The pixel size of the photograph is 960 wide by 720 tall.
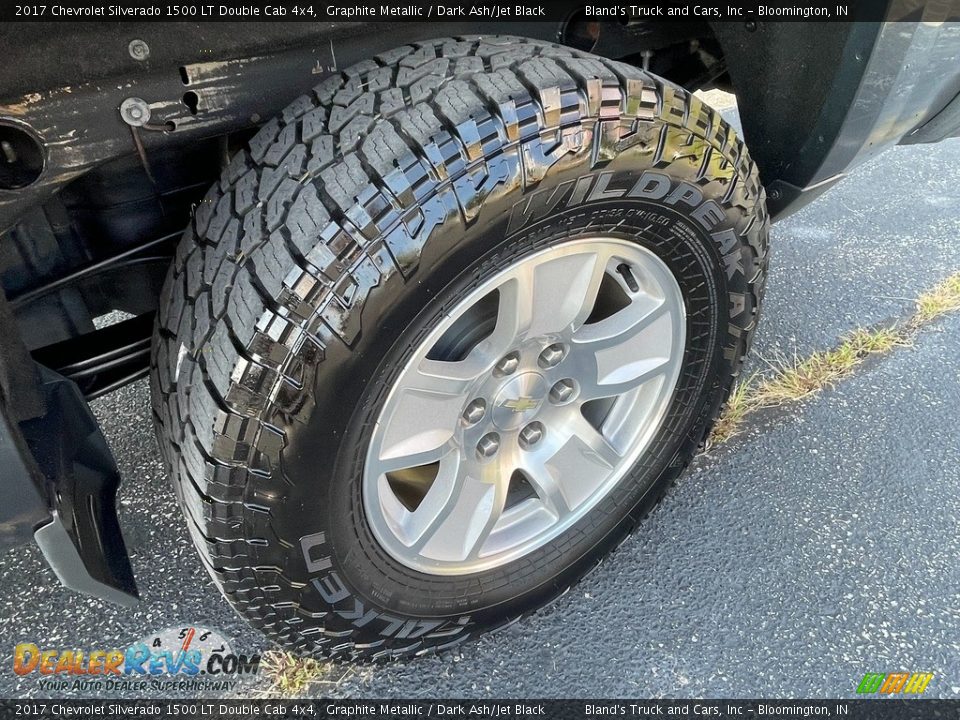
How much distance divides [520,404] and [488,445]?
12cm

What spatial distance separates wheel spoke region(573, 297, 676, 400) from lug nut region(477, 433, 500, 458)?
9.6 inches

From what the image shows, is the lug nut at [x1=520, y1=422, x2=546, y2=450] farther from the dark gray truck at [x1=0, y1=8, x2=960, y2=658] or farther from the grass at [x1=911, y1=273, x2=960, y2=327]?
the grass at [x1=911, y1=273, x2=960, y2=327]

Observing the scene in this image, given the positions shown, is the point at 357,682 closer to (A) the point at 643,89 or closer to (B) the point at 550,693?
(B) the point at 550,693

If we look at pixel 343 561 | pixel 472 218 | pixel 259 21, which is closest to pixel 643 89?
pixel 472 218

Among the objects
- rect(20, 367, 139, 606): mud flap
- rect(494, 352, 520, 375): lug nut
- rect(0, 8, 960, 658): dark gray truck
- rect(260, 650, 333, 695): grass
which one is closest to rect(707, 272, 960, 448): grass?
rect(0, 8, 960, 658): dark gray truck

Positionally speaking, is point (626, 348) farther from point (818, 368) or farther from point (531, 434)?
point (818, 368)

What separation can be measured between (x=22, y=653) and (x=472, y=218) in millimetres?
1555

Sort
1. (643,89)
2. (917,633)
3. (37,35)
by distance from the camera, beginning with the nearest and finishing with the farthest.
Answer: (37,35)
(643,89)
(917,633)

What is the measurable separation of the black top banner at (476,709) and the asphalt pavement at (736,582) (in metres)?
0.03

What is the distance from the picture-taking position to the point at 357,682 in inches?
67.6

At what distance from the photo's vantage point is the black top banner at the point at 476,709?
1662mm

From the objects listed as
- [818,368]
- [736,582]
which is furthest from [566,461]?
[818,368]

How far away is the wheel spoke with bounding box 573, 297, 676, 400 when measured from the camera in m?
1.63

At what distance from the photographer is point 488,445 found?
1638 millimetres
